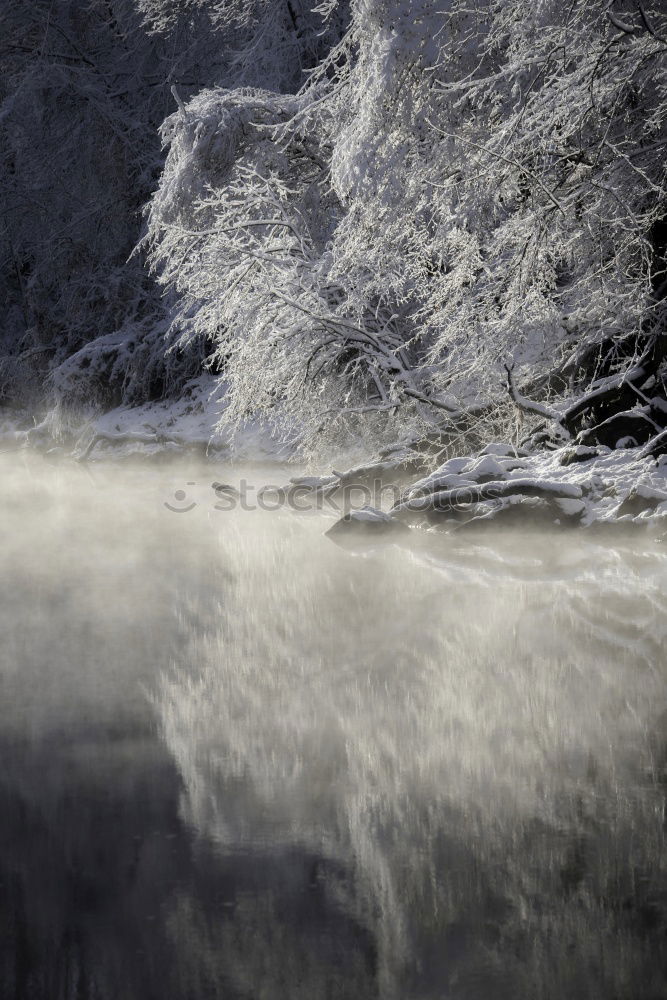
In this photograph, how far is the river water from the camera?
3000mm

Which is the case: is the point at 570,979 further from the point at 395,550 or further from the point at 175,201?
the point at 175,201

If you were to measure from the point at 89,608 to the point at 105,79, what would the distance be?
21.0 meters

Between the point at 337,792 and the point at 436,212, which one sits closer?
the point at 337,792

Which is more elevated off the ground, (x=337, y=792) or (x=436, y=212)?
(x=436, y=212)

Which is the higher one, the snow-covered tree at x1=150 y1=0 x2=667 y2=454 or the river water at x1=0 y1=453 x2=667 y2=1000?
the snow-covered tree at x1=150 y1=0 x2=667 y2=454

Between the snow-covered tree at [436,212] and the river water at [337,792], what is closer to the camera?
the river water at [337,792]

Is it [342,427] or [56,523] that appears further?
[342,427]

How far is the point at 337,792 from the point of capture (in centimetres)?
425

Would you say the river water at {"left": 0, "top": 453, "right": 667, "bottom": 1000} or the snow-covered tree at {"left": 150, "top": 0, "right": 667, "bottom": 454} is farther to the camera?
the snow-covered tree at {"left": 150, "top": 0, "right": 667, "bottom": 454}

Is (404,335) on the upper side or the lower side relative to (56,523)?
upper

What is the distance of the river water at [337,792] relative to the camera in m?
3.00

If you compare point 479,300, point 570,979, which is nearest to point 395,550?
point 479,300

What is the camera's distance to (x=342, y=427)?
51.8 ft

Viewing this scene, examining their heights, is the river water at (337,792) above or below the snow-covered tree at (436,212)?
below
